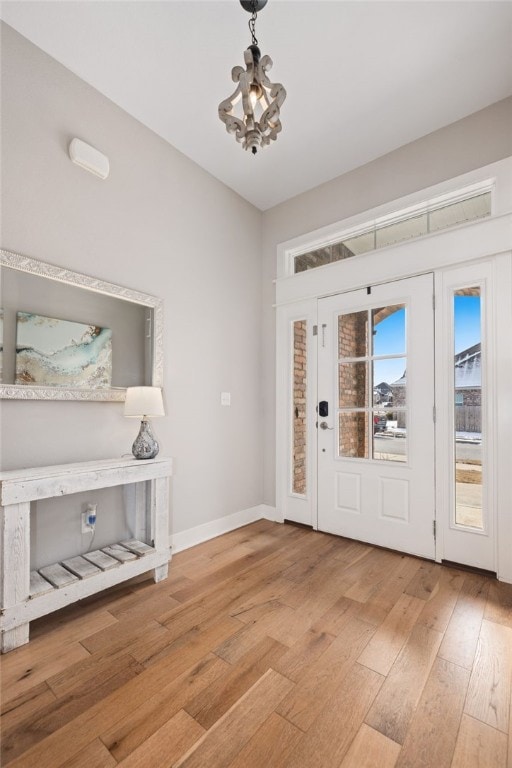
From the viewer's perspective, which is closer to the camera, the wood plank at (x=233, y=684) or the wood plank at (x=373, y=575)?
the wood plank at (x=233, y=684)

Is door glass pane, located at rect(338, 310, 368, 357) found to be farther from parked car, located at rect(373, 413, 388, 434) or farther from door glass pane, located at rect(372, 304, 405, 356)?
parked car, located at rect(373, 413, 388, 434)

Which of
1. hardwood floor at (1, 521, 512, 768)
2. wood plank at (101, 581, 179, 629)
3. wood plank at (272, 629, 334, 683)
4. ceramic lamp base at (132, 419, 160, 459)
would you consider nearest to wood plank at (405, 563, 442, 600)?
hardwood floor at (1, 521, 512, 768)

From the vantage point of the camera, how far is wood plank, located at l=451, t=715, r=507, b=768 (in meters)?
1.16

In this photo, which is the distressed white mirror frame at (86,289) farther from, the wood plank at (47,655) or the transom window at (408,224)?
the transom window at (408,224)

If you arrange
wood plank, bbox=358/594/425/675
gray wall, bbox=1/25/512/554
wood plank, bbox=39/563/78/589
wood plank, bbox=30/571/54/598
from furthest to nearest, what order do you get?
gray wall, bbox=1/25/512/554 < wood plank, bbox=39/563/78/589 < wood plank, bbox=30/571/54/598 < wood plank, bbox=358/594/425/675

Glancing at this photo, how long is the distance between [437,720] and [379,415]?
6.37ft

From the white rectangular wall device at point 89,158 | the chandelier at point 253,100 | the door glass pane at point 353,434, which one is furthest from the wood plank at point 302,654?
the white rectangular wall device at point 89,158

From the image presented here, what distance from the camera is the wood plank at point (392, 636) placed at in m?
1.60

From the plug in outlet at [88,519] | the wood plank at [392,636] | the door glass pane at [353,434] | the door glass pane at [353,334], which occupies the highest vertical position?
the door glass pane at [353,334]

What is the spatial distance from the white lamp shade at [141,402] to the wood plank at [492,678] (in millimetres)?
2039

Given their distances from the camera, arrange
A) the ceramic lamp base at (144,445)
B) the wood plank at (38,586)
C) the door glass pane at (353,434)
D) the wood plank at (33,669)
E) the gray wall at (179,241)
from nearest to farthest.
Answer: the wood plank at (33,669)
the wood plank at (38,586)
the gray wall at (179,241)
the ceramic lamp base at (144,445)
the door glass pane at (353,434)

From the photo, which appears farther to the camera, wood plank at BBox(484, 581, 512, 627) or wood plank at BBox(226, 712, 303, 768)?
wood plank at BBox(484, 581, 512, 627)

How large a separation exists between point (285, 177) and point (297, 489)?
9.69 feet

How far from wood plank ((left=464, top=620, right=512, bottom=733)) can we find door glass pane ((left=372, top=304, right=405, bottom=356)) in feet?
6.03
